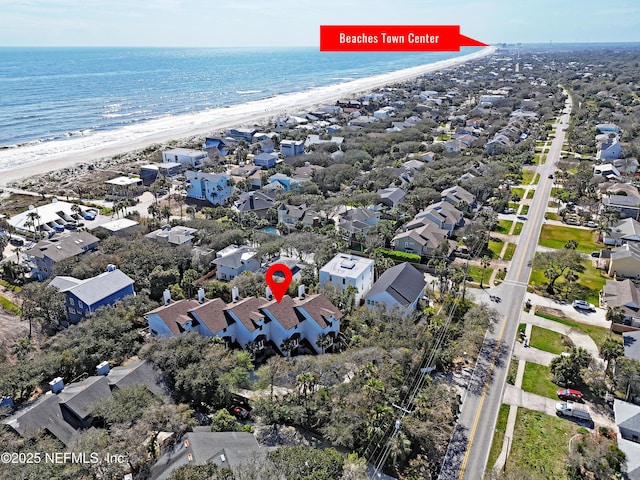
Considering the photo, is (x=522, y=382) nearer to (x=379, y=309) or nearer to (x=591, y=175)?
(x=379, y=309)

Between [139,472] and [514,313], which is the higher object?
[139,472]

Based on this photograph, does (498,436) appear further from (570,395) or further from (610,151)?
(610,151)

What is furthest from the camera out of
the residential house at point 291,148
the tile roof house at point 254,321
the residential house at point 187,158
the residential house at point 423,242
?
the residential house at point 291,148

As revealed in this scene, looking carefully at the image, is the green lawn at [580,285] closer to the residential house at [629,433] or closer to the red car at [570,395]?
the red car at [570,395]

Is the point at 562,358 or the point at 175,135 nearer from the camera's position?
the point at 562,358

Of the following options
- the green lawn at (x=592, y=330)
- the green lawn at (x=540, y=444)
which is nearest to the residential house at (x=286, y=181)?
the green lawn at (x=592, y=330)

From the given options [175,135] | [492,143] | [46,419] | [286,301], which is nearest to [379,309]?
[286,301]
